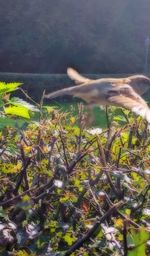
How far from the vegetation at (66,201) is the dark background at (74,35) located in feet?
41.7

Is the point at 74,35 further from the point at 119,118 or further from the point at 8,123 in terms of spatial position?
the point at 8,123

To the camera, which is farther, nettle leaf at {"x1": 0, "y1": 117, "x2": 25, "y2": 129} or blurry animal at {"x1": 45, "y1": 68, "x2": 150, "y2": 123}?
blurry animal at {"x1": 45, "y1": 68, "x2": 150, "y2": 123}

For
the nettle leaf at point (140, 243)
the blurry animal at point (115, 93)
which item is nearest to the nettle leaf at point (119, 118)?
the blurry animal at point (115, 93)

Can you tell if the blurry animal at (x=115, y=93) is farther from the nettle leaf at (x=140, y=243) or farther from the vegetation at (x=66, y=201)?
the nettle leaf at (x=140, y=243)

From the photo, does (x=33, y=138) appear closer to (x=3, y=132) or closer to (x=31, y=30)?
(x=3, y=132)

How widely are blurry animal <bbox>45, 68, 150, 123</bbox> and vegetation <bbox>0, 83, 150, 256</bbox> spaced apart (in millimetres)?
253

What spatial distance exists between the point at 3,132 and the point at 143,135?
1.67 feet

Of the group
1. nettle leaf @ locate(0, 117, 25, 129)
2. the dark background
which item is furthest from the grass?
the dark background

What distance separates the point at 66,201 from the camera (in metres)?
1.36

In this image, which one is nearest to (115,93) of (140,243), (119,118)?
(119,118)

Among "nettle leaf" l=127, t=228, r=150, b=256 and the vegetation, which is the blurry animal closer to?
the vegetation

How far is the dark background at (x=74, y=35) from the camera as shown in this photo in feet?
47.4

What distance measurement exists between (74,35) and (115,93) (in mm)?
13040

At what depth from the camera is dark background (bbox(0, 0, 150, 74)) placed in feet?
47.4
